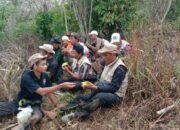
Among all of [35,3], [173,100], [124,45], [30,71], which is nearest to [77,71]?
[124,45]

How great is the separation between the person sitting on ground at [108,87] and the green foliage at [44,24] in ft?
25.6

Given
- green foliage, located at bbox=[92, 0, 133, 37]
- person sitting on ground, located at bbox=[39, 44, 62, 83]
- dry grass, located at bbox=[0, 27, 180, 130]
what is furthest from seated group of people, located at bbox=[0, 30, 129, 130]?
green foliage, located at bbox=[92, 0, 133, 37]

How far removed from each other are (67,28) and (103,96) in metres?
6.72

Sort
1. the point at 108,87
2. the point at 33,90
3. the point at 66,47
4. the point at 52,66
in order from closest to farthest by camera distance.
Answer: the point at 33,90 → the point at 108,87 → the point at 52,66 → the point at 66,47

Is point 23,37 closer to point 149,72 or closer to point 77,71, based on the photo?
point 77,71

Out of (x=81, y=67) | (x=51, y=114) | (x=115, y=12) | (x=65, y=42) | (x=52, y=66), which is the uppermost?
(x=115, y=12)

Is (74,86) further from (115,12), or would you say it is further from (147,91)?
(115,12)

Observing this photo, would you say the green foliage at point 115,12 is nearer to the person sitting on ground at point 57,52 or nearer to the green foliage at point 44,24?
the green foliage at point 44,24

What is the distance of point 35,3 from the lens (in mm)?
16688

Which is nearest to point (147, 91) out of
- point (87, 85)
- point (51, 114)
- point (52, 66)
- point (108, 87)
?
point (108, 87)

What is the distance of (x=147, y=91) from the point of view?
593cm

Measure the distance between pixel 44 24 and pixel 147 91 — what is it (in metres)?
8.22

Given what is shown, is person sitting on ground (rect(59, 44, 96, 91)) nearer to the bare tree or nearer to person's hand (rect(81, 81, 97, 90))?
person's hand (rect(81, 81, 97, 90))

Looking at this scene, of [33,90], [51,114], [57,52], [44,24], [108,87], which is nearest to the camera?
[33,90]
